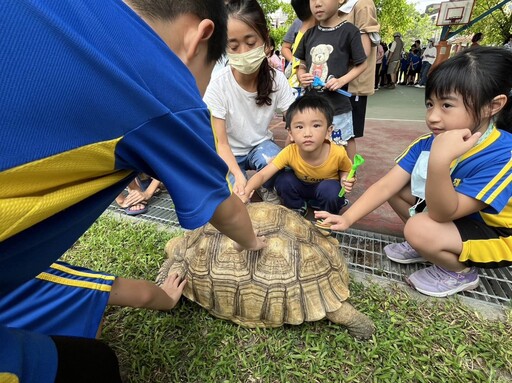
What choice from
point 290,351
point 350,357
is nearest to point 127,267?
point 290,351

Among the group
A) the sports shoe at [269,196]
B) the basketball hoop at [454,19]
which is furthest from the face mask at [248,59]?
the basketball hoop at [454,19]

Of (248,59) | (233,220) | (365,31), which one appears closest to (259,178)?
(248,59)

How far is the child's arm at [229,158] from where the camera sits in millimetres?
2572

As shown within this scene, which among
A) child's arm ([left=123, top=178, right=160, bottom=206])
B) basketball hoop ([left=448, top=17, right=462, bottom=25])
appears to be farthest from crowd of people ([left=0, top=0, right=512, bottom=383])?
basketball hoop ([left=448, top=17, right=462, bottom=25])

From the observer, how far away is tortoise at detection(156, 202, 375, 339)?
1.77m

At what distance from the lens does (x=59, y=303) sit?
1.36 metres

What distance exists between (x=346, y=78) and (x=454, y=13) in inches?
764

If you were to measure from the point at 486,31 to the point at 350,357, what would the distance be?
115ft

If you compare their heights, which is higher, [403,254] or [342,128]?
[342,128]

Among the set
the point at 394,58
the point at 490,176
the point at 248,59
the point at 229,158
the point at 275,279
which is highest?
the point at 248,59

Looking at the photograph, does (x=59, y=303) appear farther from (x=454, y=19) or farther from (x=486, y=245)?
(x=454, y=19)

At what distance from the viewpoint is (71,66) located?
0.61 metres

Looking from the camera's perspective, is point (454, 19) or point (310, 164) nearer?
point (310, 164)

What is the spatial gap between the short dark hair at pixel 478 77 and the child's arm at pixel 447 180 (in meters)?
0.19
